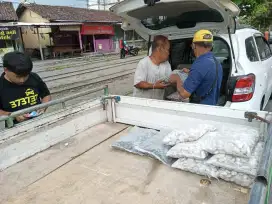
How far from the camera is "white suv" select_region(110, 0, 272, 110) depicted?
292cm

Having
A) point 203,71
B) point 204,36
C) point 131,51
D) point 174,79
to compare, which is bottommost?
point 131,51

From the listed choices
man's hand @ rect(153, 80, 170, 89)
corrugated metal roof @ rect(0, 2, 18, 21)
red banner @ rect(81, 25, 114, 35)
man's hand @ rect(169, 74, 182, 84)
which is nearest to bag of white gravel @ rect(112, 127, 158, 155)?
man's hand @ rect(169, 74, 182, 84)

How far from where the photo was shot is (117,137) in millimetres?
2322

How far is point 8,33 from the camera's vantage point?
61.9ft

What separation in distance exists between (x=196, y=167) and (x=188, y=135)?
0.25 metres

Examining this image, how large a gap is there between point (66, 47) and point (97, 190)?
2484 cm

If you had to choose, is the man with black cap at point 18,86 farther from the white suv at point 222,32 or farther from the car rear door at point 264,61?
the car rear door at point 264,61

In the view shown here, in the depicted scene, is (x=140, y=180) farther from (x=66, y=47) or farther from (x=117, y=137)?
(x=66, y=47)

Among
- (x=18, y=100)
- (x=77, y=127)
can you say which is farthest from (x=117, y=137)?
(x=18, y=100)

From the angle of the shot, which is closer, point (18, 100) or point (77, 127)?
point (77, 127)

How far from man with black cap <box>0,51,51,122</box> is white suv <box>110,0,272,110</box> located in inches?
50.3

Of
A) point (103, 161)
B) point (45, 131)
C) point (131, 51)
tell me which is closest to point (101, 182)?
point (103, 161)

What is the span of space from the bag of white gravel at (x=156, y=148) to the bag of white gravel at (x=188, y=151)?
0.19ft

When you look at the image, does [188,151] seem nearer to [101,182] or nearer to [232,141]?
[232,141]
